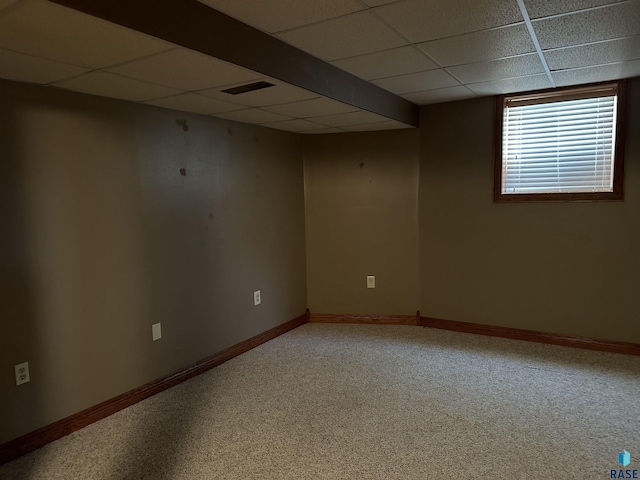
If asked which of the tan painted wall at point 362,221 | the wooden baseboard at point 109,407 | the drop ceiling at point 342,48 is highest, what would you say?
the drop ceiling at point 342,48

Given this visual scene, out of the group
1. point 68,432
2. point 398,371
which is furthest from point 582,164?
point 68,432

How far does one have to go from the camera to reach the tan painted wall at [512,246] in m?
3.24

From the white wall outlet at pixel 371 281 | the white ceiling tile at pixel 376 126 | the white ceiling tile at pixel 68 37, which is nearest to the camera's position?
the white ceiling tile at pixel 68 37

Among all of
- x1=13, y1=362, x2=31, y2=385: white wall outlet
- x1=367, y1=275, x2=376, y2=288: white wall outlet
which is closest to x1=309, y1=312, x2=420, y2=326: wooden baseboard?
x1=367, y1=275, x2=376, y2=288: white wall outlet

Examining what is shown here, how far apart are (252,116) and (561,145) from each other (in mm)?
2490

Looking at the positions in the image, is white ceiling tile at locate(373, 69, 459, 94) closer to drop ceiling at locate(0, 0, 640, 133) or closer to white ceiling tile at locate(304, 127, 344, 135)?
drop ceiling at locate(0, 0, 640, 133)

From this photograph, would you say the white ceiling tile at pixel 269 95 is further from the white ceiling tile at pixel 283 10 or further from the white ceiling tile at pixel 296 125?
the white ceiling tile at pixel 296 125

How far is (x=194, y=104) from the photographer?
9.03 ft

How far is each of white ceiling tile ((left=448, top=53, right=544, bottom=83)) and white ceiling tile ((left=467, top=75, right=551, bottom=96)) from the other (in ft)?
0.40

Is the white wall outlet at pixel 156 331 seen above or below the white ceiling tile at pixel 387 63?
below

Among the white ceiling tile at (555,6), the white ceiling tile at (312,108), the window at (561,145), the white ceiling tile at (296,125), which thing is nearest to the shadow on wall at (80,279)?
the white ceiling tile at (312,108)

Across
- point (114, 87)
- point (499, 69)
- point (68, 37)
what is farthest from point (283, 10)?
point (499, 69)

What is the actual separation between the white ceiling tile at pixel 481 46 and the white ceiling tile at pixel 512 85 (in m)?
0.66

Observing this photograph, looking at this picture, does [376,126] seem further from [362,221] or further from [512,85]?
[512,85]
